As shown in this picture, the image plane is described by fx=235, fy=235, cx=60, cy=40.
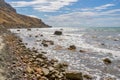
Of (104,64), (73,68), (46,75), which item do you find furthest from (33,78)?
(104,64)

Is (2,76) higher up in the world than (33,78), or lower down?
higher up

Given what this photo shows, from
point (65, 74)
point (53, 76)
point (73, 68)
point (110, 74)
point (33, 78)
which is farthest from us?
point (73, 68)

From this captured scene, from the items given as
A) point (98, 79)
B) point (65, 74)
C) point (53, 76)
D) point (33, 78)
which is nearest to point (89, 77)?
point (98, 79)

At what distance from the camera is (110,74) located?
2195 cm

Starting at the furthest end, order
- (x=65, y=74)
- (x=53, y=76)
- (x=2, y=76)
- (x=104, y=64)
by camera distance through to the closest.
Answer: (x=104, y=64) < (x=65, y=74) < (x=53, y=76) < (x=2, y=76)

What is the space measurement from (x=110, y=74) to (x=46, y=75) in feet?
21.5

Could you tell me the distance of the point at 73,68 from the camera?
24.2 metres

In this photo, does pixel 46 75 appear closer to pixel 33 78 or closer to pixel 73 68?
pixel 33 78

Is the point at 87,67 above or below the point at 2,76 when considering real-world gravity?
below

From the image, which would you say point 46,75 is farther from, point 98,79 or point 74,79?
point 98,79

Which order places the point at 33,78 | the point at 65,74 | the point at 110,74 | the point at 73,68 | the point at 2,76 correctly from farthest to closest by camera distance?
the point at 73,68, the point at 110,74, the point at 65,74, the point at 33,78, the point at 2,76

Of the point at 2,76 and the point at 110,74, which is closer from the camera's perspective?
the point at 2,76

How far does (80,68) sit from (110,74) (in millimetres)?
3516

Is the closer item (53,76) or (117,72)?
(53,76)
